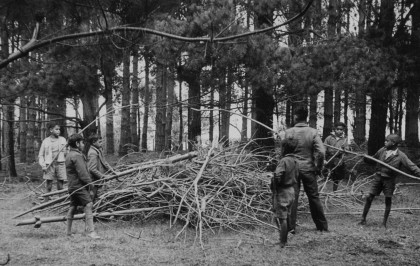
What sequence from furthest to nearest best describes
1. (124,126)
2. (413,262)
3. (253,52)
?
(124,126) < (253,52) < (413,262)

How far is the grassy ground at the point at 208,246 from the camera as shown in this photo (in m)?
4.85

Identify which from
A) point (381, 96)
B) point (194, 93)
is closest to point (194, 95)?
point (194, 93)

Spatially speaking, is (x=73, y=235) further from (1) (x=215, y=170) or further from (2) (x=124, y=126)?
(2) (x=124, y=126)

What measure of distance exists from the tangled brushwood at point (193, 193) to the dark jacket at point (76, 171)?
0.72 m

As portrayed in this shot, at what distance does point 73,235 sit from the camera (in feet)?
20.0

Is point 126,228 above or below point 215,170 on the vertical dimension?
below

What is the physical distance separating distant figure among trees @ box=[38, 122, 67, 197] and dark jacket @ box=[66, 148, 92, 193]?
3.08m

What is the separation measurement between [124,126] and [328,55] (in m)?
9.41

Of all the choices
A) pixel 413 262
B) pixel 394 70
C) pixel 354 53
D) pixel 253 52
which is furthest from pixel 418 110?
pixel 413 262

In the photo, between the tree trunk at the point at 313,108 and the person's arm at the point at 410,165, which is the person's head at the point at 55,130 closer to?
the person's arm at the point at 410,165

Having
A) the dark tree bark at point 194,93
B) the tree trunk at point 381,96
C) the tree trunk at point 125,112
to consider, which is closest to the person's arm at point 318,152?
the dark tree bark at point 194,93

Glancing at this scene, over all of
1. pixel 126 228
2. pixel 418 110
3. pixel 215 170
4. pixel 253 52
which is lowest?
pixel 126 228

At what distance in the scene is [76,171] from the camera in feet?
19.8

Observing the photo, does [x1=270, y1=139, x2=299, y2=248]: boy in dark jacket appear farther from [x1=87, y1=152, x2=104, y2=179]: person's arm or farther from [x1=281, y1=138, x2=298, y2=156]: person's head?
[x1=87, y1=152, x2=104, y2=179]: person's arm
